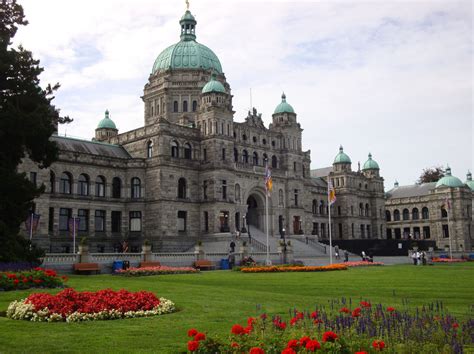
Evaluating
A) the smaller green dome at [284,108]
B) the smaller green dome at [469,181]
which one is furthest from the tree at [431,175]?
the smaller green dome at [284,108]

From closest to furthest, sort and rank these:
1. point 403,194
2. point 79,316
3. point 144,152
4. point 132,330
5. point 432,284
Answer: point 132,330 < point 79,316 < point 432,284 < point 144,152 < point 403,194

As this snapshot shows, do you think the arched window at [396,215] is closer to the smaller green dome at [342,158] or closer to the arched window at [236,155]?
the smaller green dome at [342,158]

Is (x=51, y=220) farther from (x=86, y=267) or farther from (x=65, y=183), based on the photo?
(x=86, y=267)

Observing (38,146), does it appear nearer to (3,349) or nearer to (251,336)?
(3,349)

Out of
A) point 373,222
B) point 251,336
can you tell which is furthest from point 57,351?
point 373,222

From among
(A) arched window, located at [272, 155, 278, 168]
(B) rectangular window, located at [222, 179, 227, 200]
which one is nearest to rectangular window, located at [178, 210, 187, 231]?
(B) rectangular window, located at [222, 179, 227, 200]

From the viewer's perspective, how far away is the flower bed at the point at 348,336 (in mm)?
8992

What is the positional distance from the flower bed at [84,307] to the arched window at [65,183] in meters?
44.0

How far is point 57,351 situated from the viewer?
435 inches

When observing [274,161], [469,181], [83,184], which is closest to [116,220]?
[83,184]

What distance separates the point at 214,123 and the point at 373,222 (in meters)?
47.4

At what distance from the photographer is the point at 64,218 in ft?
191

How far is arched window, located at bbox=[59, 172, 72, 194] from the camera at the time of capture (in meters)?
58.5

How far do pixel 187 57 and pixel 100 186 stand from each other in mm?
25838
